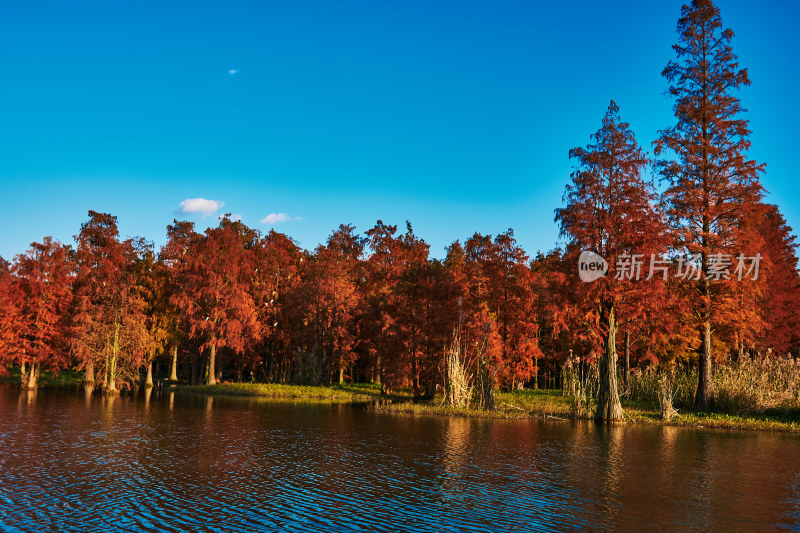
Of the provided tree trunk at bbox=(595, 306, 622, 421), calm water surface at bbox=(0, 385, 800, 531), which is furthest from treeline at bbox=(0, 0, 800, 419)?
calm water surface at bbox=(0, 385, 800, 531)

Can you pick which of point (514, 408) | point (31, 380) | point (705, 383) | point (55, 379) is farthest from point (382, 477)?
point (55, 379)

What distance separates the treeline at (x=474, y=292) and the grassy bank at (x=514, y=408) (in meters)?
2.07

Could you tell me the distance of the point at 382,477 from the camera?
51.9 ft

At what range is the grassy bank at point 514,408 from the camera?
92.6 feet

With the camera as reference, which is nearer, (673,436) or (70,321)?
(673,436)

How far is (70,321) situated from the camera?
2002 inches

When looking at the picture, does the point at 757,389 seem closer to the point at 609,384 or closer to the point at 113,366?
the point at 609,384

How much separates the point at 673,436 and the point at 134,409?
2697cm

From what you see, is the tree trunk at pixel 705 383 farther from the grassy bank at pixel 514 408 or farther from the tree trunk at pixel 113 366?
the tree trunk at pixel 113 366

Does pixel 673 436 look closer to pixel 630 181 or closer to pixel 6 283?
pixel 630 181

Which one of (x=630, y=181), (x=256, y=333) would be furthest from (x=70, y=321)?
(x=630, y=181)

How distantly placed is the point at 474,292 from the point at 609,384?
46.2 ft

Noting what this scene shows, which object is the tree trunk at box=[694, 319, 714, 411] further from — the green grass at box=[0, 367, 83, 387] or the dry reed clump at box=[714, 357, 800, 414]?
the green grass at box=[0, 367, 83, 387]

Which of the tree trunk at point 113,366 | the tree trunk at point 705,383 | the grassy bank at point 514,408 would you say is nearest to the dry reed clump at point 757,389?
the tree trunk at point 705,383
